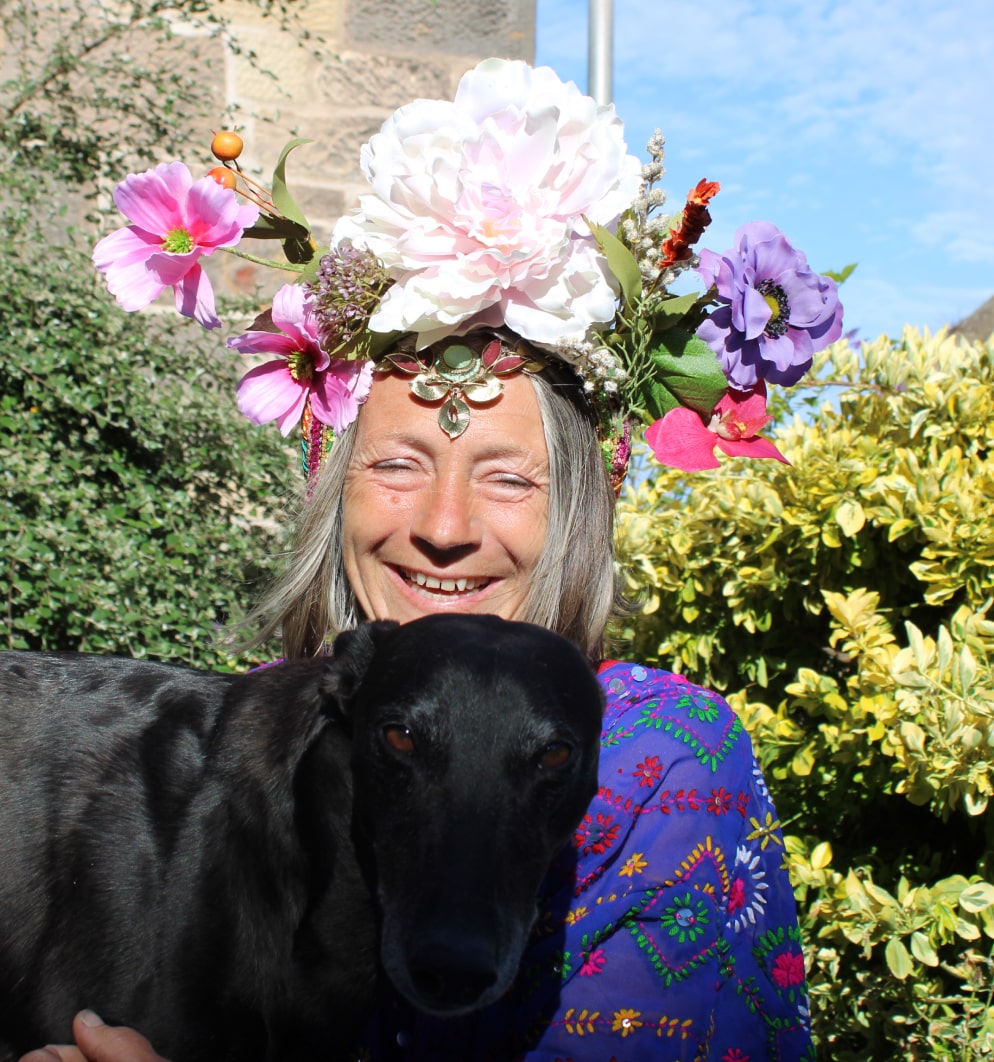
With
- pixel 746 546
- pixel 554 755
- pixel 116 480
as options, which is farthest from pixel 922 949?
pixel 116 480

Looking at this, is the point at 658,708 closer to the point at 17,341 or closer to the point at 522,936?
the point at 522,936

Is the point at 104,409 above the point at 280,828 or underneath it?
above

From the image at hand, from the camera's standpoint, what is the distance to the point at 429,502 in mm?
2090

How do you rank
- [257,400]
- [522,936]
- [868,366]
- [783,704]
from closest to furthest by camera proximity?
[522,936], [257,400], [783,704], [868,366]

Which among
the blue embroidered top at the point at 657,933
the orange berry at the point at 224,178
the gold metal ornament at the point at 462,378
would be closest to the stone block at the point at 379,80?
the orange berry at the point at 224,178

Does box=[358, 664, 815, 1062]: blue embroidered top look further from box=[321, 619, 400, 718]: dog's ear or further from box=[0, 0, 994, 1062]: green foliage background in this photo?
box=[0, 0, 994, 1062]: green foliage background

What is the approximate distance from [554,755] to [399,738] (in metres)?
0.24

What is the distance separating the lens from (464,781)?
5.08 ft

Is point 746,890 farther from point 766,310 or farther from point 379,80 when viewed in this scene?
point 379,80

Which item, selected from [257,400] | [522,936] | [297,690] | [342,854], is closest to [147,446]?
[257,400]

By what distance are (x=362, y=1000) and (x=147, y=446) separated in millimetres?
2478

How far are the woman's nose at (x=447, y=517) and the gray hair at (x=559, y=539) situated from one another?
Answer: 6.8 inches

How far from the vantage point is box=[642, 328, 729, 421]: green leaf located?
2.09m

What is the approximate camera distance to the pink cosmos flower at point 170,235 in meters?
2.04
